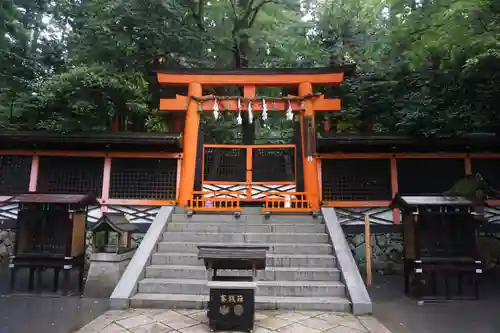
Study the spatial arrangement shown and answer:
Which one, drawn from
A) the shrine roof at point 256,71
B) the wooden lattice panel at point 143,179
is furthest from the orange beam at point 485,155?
the wooden lattice panel at point 143,179

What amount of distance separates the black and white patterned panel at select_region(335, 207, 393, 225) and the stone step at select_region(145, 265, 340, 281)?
13.6ft

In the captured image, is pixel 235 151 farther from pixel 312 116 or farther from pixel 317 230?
pixel 317 230

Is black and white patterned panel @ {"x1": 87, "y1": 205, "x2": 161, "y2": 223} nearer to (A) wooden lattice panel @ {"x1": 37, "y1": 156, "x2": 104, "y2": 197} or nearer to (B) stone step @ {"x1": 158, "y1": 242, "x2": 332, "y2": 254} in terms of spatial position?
(A) wooden lattice panel @ {"x1": 37, "y1": 156, "x2": 104, "y2": 197}

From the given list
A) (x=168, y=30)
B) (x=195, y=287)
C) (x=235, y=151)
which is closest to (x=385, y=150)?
(x=235, y=151)

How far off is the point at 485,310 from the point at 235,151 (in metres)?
9.26

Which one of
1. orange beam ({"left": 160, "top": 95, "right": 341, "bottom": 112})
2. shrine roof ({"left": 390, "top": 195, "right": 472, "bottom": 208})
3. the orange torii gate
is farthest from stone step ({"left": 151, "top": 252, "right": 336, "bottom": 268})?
orange beam ({"left": 160, "top": 95, "right": 341, "bottom": 112})

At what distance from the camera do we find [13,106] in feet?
46.2

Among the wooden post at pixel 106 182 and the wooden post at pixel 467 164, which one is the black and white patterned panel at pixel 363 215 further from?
the wooden post at pixel 106 182

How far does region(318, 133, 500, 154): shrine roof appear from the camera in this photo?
1076 cm

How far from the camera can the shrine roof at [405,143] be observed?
424 inches

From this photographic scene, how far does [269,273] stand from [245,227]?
83.2 inches

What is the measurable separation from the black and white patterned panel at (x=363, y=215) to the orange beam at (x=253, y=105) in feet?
10.6

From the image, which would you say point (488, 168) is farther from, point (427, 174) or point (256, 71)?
point (256, 71)

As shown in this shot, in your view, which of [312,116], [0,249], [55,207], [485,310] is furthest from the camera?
[0,249]
